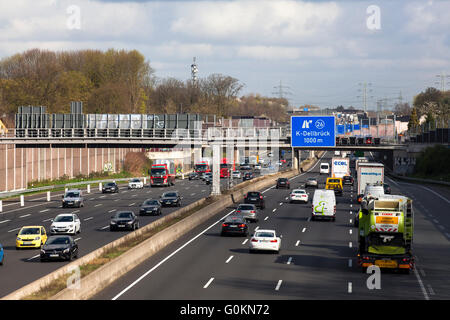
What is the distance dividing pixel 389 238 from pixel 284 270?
512 centimetres

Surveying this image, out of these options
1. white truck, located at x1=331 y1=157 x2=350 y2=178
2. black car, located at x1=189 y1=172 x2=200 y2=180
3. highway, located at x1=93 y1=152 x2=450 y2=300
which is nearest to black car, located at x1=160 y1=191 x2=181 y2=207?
highway, located at x1=93 y1=152 x2=450 y2=300

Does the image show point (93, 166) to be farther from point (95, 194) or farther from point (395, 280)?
point (395, 280)

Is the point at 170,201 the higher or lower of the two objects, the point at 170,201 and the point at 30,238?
the higher

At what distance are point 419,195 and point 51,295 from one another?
66877mm

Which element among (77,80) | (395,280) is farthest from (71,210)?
(77,80)

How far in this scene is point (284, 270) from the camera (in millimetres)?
34156

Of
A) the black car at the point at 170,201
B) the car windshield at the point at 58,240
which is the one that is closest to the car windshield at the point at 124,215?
the car windshield at the point at 58,240

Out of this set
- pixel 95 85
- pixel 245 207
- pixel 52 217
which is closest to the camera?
pixel 245 207

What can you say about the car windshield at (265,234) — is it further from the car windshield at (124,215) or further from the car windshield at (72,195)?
the car windshield at (72,195)

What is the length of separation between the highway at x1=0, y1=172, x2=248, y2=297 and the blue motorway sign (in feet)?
41.8

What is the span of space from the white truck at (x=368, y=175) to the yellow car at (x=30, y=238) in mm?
38090

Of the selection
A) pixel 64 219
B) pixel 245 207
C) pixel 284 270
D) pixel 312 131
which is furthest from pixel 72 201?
pixel 284 270

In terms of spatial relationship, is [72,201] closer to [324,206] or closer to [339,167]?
[324,206]

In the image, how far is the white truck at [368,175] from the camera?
234 ft
